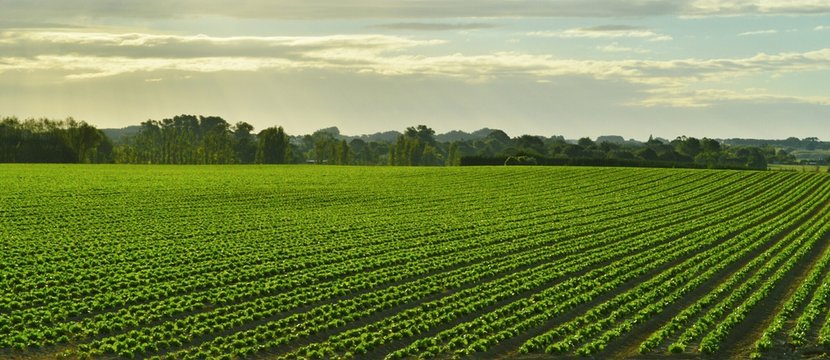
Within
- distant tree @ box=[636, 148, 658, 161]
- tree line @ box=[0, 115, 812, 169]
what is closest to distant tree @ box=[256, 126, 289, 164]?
tree line @ box=[0, 115, 812, 169]

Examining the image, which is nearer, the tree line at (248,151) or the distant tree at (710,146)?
the tree line at (248,151)

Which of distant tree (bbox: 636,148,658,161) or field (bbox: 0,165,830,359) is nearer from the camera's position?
field (bbox: 0,165,830,359)

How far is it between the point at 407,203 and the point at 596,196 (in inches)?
682

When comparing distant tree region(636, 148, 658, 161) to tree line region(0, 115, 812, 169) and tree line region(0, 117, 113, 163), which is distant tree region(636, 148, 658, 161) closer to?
tree line region(0, 115, 812, 169)

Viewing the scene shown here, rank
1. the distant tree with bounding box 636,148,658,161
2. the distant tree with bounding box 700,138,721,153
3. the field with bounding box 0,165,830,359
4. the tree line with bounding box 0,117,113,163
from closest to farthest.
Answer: the field with bounding box 0,165,830,359, the tree line with bounding box 0,117,113,163, the distant tree with bounding box 636,148,658,161, the distant tree with bounding box 700,138,721,153

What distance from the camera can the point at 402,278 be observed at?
3177 centimetres

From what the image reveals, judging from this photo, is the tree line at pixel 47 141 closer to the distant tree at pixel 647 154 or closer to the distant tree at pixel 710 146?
the distant tree at pixel 647 154

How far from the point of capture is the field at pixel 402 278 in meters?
23.0

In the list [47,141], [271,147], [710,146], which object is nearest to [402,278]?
[47,141]

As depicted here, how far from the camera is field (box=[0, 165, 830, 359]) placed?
75.6ft

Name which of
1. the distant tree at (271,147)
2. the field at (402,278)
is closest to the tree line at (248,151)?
the distant tree at (271,147)

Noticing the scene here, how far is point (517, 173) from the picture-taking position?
314 ft

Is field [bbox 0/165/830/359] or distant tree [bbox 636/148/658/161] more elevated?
distant tree [bbox 636/148/658/161]

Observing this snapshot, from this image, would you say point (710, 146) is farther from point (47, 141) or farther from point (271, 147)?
point (47, 141)
